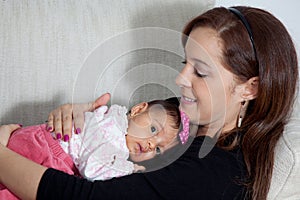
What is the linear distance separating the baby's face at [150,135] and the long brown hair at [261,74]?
16 centimetres

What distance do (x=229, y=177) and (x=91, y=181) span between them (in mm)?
360

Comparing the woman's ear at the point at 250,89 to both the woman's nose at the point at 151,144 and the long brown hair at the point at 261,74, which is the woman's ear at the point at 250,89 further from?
the woman's nose at the point at 151,144

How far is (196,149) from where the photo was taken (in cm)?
119

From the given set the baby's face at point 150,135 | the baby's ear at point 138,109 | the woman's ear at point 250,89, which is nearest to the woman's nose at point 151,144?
the baby's face at point 150,135

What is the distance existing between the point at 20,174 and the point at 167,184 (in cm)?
37

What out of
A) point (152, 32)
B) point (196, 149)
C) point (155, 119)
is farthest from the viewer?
point (152, 32)

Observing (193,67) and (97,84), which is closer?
(193,67)

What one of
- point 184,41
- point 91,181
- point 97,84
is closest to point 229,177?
point 91,181

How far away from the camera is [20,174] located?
111 cm

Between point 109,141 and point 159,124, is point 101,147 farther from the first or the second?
point 159,124

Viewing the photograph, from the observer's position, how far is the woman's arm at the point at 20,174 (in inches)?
42.9

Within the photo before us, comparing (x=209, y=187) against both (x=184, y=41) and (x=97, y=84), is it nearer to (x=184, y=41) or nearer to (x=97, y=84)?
(x=184, y=41)

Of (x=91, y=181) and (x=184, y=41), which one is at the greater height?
(x=184, y=41)

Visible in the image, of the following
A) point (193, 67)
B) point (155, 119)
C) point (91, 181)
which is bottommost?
point (91, 181)
